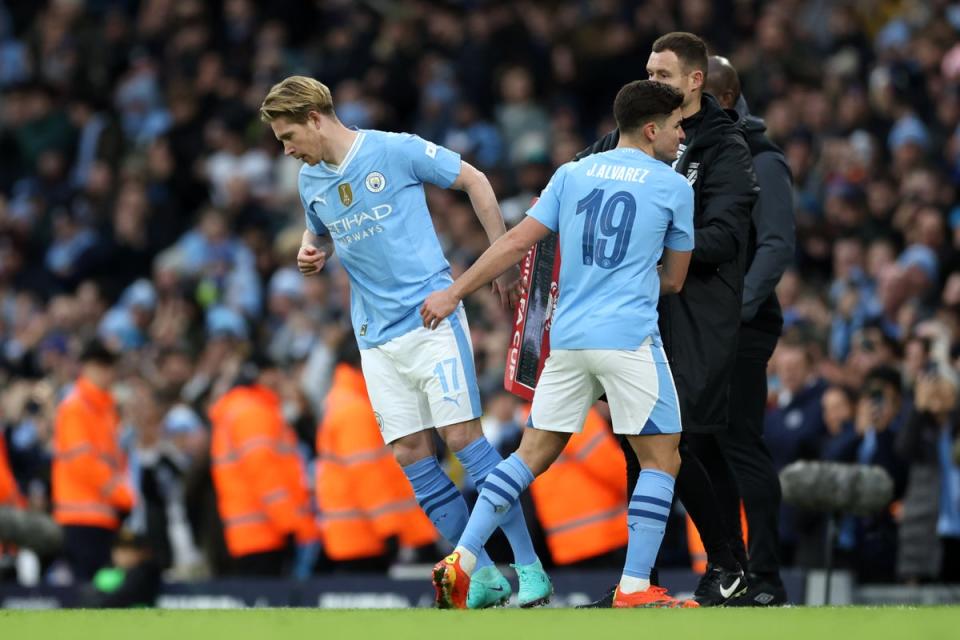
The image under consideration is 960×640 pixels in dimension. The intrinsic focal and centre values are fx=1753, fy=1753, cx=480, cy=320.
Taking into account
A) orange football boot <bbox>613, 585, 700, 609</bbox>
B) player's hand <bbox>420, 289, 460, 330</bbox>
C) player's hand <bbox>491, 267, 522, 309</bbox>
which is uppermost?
player's hand <bbox>491, 267, 522, 309</bbox>

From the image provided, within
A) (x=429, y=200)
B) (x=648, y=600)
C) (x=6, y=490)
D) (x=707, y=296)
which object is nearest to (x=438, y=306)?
(x=707, y=296)

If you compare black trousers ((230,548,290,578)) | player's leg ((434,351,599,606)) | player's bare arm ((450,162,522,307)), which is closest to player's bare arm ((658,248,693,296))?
player's leg ((434,351,599,606))

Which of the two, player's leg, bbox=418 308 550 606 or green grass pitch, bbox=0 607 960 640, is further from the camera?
player's leg, bbox=418 308 550 606

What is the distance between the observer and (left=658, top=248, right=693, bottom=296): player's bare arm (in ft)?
23.0

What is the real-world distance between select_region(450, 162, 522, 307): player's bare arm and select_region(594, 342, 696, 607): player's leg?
0.75 m

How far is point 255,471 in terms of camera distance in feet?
42.5

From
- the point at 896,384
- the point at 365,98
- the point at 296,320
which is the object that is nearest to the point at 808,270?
the point at 896,384

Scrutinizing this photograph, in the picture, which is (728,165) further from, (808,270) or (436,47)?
(436,47)

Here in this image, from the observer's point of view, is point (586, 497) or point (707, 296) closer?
point (707, 296)

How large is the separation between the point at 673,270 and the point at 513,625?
1.90m

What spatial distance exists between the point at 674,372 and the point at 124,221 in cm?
1279

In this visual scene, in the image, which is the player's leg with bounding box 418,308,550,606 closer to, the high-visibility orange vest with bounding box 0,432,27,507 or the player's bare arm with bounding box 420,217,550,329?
the player's bare arm with bounding box 420,217,550,329

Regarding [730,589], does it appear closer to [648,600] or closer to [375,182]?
[648,600]

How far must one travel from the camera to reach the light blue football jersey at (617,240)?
22.6ft
